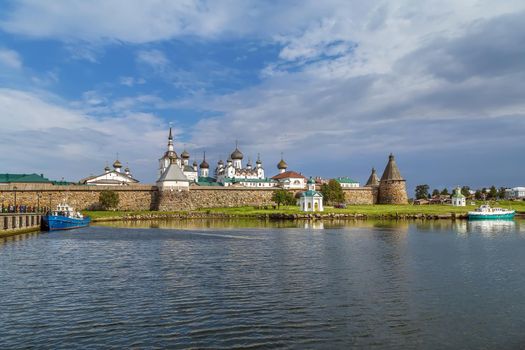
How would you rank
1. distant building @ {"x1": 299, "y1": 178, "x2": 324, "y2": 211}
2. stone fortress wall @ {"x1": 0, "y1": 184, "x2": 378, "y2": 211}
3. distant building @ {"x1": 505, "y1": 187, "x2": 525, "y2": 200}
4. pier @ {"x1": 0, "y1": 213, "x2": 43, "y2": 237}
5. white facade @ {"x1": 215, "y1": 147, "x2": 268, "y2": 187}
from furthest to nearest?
distant building @ {"x1": 505, "y1": 187, "x2": 525, "y2": 200} → white facade @ {"x1": 215, "y1": 147, "x2": 268, "y2": 187} → distant building @ {"x1": 299, "y1": 178, "x2": 324, "y2": 211} → stone fortress wall @ {"x1": 0, "y1": 184, "x2": 378, "y2": 211} → pier @ {"x1": 0, "y1": 213, "x2": 43, "y2": 237}

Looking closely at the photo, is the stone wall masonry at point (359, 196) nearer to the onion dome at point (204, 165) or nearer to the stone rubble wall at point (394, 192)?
the stone rubble wall at point (394, 192)

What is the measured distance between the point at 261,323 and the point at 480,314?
20.9 feet

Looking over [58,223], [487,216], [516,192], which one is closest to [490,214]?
[487,216]

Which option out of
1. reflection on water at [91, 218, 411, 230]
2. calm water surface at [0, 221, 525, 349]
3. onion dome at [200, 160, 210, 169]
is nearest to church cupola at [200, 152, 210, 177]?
onion dome at [200, 160, 210, 169]

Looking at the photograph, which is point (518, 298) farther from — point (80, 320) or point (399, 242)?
point (399, 242)

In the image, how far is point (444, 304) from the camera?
46.9 feet

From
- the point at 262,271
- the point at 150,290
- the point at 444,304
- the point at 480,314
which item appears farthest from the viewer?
the point at 262,271

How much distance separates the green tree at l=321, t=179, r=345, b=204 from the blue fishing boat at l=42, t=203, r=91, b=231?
48956 mm

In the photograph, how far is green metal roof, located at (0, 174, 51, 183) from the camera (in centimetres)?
7712

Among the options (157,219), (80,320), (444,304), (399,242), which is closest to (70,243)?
A: (80,320)

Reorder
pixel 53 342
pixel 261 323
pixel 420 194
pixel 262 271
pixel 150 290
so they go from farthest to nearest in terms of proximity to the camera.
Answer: pixel 420 194
pixel 262 271
pixel 150 290
pixel 261 323
pixel 53 342

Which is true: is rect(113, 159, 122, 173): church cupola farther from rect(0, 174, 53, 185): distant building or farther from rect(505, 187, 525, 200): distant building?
rect(505, 187, 525, 200): distant building

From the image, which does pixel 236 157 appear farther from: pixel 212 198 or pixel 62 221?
pixel 62 221

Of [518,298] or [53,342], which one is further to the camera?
[518,298]
